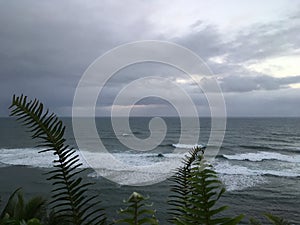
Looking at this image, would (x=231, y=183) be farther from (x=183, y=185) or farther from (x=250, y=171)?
(x=183, y=185)

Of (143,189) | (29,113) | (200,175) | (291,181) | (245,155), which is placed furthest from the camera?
(245,155)

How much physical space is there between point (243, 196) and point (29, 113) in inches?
660

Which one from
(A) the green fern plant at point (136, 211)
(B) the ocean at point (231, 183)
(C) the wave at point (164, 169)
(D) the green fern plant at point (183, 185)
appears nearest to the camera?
(A) the green fern plant at point (136, 211)

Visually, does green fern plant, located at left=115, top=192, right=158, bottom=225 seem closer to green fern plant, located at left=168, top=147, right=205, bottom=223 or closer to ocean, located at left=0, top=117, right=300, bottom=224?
green fern plant, located at left=168, top=147, right=205, bottom=223

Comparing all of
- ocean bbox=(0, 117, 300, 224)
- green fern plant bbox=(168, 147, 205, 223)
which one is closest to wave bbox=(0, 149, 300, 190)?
ocean bbox=(0, 117, 300, 224)

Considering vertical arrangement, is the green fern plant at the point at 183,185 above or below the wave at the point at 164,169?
above

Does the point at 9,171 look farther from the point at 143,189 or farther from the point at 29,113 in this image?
the point at 29,113

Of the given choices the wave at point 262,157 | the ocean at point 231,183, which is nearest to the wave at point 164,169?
the ocean at point 231,183

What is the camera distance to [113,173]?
72.4 ft

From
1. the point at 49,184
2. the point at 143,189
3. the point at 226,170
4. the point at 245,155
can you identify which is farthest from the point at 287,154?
the point at 49,184

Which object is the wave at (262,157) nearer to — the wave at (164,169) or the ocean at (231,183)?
the ocean at (231,183)

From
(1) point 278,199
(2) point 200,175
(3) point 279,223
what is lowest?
(1) point 278,199

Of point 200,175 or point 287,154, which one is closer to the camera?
point 200,175

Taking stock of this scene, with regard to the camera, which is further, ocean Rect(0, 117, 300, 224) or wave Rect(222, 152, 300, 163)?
wave Rect(222, 152, 300, 163)
